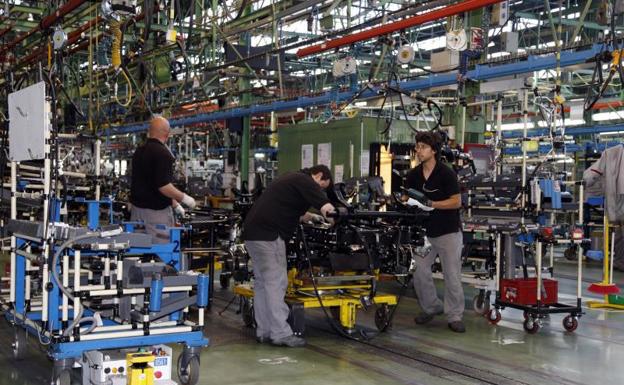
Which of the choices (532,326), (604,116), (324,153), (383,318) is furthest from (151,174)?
(604,116)

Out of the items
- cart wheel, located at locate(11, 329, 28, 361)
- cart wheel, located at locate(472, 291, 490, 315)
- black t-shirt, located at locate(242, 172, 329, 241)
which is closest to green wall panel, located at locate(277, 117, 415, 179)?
cart wheel, located at locate(472, 291, 490, 315)

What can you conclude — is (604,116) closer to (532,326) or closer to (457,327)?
(532,326)

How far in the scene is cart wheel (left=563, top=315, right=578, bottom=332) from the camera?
20.4ft

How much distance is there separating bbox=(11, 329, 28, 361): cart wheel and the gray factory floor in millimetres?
61

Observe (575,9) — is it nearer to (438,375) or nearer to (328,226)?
(328,226)

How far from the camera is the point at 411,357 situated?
5.16 meters

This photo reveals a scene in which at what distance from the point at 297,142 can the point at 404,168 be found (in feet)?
7.30

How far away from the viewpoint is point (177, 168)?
13.7 m

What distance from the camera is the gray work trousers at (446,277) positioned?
6.12 m

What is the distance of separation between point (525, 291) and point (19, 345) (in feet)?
13.3

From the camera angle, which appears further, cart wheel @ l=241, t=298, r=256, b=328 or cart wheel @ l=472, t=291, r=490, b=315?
cart wheel @ l=472, t=291, r=490, b=315

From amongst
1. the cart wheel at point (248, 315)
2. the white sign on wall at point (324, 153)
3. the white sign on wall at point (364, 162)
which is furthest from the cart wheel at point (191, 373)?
the white sign on wall at point (324, 153)

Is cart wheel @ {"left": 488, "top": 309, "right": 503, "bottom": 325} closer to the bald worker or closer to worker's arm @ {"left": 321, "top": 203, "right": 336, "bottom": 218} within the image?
worker's arm @ {"left": 321, "top": 203, "right": 336, "bottom": 218}

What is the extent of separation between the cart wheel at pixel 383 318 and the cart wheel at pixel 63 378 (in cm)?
282
